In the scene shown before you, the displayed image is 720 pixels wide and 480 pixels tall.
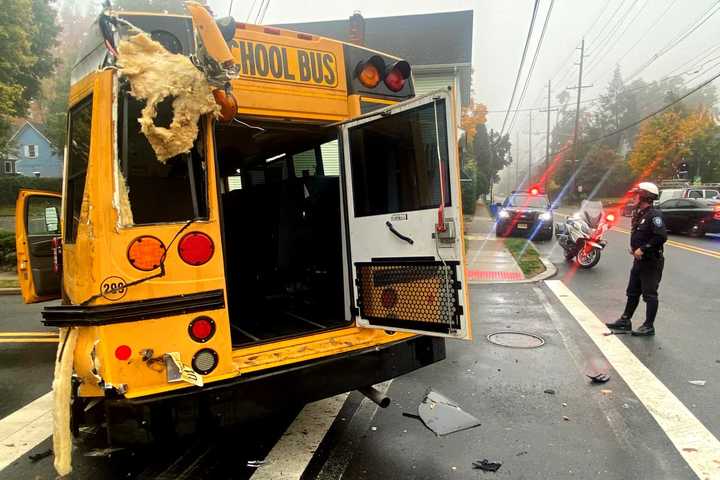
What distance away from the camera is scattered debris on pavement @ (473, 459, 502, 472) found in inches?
126

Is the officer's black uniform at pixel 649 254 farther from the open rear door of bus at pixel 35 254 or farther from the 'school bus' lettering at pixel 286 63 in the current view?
the open rear door of bus at pixel 35 254

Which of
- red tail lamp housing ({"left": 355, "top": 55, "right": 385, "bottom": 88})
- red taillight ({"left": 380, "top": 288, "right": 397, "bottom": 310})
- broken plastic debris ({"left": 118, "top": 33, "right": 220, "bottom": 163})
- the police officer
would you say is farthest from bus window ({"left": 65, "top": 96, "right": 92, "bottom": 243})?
the police officer

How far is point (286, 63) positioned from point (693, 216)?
19.1 meters

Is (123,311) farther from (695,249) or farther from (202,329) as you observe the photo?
(695,249)

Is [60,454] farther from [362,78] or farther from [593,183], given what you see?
[593,183]

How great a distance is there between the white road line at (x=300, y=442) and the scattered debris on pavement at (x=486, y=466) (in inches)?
44.7

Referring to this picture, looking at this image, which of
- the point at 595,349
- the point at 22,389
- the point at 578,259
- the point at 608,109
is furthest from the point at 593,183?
the point at 22,389

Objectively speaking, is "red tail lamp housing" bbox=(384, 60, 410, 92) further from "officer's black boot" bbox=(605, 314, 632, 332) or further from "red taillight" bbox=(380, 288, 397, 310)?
"officer's black boot" bbox=(605, 314, 632, 332)

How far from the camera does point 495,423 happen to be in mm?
3887

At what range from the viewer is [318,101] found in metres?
3.64

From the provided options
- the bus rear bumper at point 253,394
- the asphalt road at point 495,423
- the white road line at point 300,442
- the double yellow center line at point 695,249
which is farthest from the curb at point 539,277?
the bus rear bumper at point 253,394

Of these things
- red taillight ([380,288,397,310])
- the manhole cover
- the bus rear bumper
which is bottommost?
the manhole cover

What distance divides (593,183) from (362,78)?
60377 mm

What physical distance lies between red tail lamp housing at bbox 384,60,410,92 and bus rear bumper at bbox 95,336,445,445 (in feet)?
6.56
